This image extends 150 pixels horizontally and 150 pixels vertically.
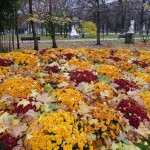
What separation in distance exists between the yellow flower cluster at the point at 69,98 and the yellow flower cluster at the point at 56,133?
48 cm

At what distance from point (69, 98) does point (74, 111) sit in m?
0.33

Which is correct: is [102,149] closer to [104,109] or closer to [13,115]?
[104,109]

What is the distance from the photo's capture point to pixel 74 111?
3918mm

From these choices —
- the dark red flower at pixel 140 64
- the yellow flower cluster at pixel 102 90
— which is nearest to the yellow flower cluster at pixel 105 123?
the yellow flower cluster at pixel 102 90

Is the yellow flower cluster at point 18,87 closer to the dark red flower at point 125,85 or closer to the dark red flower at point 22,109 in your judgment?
the dark red flower at point 22,109

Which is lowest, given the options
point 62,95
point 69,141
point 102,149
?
point 102,149

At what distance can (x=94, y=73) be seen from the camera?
5.81 meters

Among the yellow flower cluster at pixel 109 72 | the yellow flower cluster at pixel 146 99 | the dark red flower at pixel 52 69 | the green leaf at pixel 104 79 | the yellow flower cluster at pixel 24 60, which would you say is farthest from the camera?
the yellow flower cluster at pixel 24 60

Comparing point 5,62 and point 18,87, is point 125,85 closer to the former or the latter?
point 18,87

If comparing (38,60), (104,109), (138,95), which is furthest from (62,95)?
(38,60)

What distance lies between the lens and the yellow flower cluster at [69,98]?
13.3 feet

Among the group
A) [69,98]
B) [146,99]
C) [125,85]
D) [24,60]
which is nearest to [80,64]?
[24,60]

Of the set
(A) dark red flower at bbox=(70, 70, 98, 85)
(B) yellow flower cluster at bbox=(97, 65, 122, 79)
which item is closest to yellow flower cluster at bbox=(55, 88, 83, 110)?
(A) dark red flower at bbox=(70, 70, 98, 85)

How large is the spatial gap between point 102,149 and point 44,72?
278 cm
